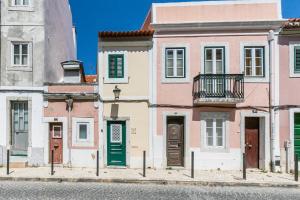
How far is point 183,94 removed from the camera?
35.9 ft

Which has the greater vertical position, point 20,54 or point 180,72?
point 20,54

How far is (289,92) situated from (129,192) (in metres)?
7.77

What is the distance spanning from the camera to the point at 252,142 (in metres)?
11.0

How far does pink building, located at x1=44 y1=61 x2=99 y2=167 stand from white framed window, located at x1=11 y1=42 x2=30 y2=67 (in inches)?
58.6

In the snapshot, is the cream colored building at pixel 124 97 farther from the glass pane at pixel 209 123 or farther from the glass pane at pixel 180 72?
the glass pane at pixel 209 123

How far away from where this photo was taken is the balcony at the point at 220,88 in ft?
33.9

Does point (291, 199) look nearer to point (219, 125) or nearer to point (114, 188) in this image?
point (219, 125)

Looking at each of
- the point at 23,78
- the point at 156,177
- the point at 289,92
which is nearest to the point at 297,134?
the point at 289,92

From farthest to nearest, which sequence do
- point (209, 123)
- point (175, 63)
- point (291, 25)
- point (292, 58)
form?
1. point (175, 63)
2. point (209, 123)
3. point (292, 58)
4. point (291, 25)

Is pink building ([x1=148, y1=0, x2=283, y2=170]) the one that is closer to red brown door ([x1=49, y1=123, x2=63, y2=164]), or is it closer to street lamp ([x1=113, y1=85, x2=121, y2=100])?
street lamp ([x1=113, y1=85, x2=121, y2=100])

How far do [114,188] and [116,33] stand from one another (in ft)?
20.8

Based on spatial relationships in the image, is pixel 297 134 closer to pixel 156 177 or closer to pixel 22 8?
pixel 156 177

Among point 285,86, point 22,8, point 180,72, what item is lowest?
point 285,86

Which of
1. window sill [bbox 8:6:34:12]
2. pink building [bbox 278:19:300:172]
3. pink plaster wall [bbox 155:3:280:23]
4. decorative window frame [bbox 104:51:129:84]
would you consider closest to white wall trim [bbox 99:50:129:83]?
decorative window frame [bbox 104:51:129:84]
